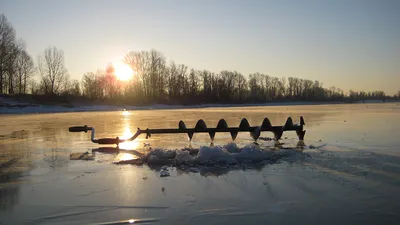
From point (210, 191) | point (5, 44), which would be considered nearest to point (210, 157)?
point (210, 191)

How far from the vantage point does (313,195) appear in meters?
3.90

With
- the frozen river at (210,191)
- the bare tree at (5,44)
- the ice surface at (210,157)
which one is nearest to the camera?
the frozen river at (210,191)

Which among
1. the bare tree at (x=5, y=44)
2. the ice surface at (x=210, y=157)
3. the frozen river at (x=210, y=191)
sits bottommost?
the frozen river at (x=210, y=191)

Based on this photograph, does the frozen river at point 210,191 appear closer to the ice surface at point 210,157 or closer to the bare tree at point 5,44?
the ice surface at point 210,157

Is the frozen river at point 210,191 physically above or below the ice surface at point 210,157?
below

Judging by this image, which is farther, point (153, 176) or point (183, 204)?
point (153, 176)

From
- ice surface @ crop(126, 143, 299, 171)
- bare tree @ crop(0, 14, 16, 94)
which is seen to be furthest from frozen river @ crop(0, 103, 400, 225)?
bare tree @ crop(0, 14, 16, 94)

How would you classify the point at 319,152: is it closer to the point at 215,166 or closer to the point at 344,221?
the point at 215,166

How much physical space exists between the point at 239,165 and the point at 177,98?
73.0 meters

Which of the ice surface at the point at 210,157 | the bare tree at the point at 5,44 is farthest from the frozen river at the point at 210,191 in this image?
the bare tree at the point at 5,44

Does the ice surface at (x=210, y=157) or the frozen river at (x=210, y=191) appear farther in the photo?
the ice surface at (x=210, y=157)

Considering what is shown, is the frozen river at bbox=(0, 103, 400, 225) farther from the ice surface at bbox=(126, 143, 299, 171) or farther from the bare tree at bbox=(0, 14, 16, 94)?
the bare tree at bbox=(0, 14, 16, 94)

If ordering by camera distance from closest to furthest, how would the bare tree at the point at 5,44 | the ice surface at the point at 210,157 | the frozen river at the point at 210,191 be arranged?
1. the frozen river at the point at 210,191
2. the ice surface at the point at 210,157
3. the bare tree at the point at 5,44

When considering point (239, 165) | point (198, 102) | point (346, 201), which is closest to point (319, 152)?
point (239, 165)
